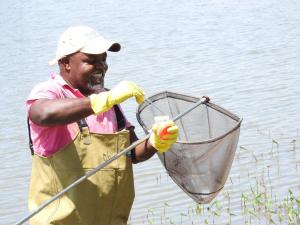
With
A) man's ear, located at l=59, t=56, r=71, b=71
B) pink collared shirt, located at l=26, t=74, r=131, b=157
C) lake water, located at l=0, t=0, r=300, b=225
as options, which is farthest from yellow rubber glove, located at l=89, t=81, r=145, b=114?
lake water, located at l=0, t=0, r=300, b=225

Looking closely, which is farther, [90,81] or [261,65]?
[261,65]

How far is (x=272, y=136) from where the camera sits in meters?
8.09

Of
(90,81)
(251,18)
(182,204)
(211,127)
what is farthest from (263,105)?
(251,18)

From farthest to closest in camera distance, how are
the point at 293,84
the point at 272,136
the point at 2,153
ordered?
the point at 293,84, the point at 2,153, the point at 272,136

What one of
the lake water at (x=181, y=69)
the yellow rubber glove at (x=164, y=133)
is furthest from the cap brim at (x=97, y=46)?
the lake water at (x=181, y=69)

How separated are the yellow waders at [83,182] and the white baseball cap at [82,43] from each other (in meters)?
0.34

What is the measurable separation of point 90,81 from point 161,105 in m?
0.99

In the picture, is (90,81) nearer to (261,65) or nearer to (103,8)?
(261,65)

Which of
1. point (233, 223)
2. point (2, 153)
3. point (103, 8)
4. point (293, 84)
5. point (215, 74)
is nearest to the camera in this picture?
point (233, 223)

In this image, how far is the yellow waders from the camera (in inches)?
123

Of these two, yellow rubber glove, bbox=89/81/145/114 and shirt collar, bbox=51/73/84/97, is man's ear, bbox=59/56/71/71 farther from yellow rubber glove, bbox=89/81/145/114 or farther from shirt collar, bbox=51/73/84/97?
yellow rubber glove, bbox=89/81/145/114

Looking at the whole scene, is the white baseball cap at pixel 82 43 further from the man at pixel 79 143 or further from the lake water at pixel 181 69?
the lake water at pixel 181 69

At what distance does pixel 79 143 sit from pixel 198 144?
75 cm

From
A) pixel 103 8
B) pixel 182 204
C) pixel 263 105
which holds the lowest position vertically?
pixel 103 8
